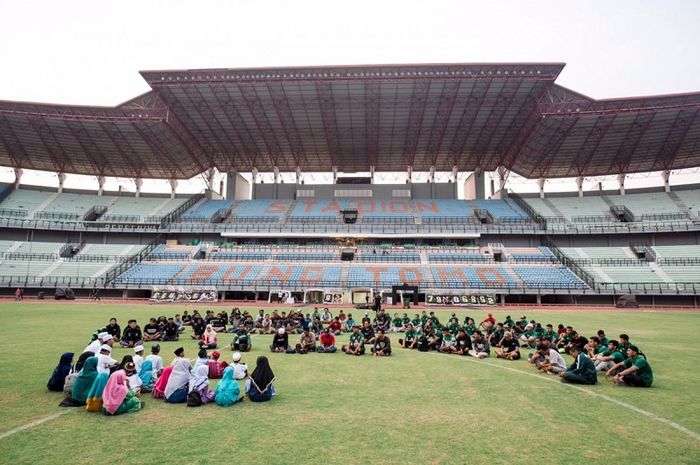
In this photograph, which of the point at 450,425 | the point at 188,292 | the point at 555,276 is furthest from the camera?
the point at 555,276

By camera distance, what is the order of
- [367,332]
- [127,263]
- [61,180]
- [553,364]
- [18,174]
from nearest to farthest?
1. [553,364]
2. [367,332]
3. [127,263]
4. [18,174]
5. [61,180]

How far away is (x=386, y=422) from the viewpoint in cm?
777

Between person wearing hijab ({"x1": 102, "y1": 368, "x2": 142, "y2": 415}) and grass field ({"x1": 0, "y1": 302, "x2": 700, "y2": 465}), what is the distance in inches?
9.2

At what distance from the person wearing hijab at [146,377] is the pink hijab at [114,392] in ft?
4.88

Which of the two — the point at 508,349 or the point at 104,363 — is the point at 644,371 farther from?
the point at 104,363

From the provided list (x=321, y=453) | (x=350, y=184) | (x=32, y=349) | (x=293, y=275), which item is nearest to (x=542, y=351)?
(x=321, y=453)

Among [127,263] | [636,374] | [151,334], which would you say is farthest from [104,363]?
[127,263]

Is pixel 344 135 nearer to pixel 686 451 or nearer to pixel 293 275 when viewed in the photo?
pixel 293 275

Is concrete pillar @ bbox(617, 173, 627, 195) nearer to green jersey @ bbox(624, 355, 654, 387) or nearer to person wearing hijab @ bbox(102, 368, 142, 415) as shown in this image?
green jersey @ bbox(624, 355, 654, 387)

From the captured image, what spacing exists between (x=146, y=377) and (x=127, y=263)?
50.6 metres

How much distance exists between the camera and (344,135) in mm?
59781

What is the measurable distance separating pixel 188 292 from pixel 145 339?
27.9 metres

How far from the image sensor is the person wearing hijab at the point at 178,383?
902 centimetres

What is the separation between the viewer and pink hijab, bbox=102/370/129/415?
316 inches
